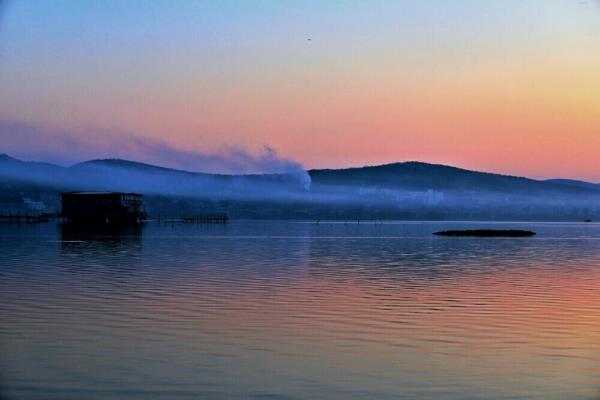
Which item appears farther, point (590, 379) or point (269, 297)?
point (269, 297)

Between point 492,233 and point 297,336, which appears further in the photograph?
point 492,233

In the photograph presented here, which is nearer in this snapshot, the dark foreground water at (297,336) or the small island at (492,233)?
the dark foreground water at (297,336)

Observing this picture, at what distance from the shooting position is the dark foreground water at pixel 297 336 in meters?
21.1

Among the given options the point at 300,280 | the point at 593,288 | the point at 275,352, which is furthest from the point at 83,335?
the point at 593,288

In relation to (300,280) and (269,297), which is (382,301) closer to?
(269,297)

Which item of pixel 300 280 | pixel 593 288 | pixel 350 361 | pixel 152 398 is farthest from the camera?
pixel 300 280

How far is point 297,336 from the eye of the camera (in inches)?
1137

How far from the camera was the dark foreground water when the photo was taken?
21094 mm

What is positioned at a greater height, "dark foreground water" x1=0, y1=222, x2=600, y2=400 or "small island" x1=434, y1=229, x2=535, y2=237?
"small island" x1=434, y1=229, x2=535, y2=237

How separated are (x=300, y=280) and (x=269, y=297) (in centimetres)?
1097

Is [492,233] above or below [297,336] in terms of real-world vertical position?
above

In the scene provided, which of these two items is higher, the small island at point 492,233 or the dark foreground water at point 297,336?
the small island at point 492,233

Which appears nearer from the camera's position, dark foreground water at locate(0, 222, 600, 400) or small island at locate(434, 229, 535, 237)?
dark foreground water at locate(0, 222, 600, 400)

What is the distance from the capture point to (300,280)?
52.1 meters
